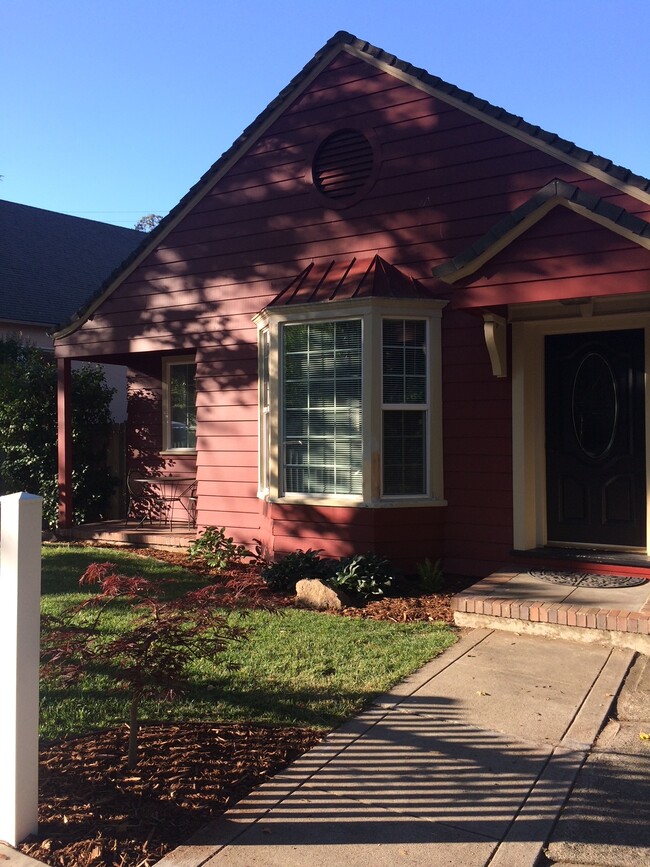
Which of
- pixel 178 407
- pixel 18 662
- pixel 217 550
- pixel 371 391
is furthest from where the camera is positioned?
pixel 178 407

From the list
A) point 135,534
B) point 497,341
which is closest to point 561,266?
point 497,341

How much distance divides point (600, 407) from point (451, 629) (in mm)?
2885

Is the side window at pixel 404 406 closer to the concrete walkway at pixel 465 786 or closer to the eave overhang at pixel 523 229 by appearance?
the eave overhang at pixel 523 229

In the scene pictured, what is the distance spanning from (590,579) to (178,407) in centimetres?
752

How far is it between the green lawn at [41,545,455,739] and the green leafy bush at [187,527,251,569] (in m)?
2.41

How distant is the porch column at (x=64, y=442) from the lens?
11430 millimetres

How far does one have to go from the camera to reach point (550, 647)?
5.67 meters

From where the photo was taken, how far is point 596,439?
7609mm

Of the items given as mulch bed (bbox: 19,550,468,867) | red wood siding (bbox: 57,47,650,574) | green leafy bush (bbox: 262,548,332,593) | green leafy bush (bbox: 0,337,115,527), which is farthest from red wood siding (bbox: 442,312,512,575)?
green leafy bush (bbox: 0,337,115,527)

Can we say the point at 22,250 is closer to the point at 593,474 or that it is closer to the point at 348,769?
the point at 593,474

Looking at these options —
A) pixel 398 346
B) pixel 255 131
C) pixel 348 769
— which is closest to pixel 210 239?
pixel 255 131

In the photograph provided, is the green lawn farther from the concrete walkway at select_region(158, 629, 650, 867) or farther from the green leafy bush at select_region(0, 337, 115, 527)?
the green leafy bush at select_region(0, 337, 115, 527)

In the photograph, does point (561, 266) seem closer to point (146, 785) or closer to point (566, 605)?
point (566, 605)

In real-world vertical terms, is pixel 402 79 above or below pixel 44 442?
above
